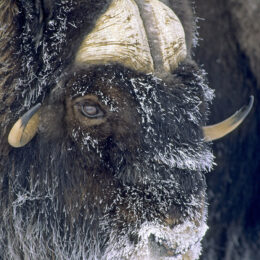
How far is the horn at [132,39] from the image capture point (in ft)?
9.20

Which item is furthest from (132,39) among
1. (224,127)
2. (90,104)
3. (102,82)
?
(224,127)

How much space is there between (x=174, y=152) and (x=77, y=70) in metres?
0.60

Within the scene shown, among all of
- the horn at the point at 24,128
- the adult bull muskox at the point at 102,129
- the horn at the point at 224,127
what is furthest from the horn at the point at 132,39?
the horn at the point at 224,127

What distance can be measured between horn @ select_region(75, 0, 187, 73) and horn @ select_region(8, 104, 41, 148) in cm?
33

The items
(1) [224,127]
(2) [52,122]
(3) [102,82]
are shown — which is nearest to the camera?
(3) [102,82]

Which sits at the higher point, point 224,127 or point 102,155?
point 102,155

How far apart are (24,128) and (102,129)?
0.38m

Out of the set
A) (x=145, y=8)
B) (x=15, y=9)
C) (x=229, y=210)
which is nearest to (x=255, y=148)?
(x=229, y=210)

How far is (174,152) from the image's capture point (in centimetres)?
271

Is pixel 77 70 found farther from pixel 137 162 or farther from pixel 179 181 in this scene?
pixel 179 181

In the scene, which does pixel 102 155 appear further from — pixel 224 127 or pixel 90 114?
pixel 224 127

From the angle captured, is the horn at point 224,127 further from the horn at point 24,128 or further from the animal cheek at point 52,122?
the horn at point 24,128

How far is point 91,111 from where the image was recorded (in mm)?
2781

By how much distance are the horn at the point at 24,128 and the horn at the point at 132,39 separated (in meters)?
0.33
